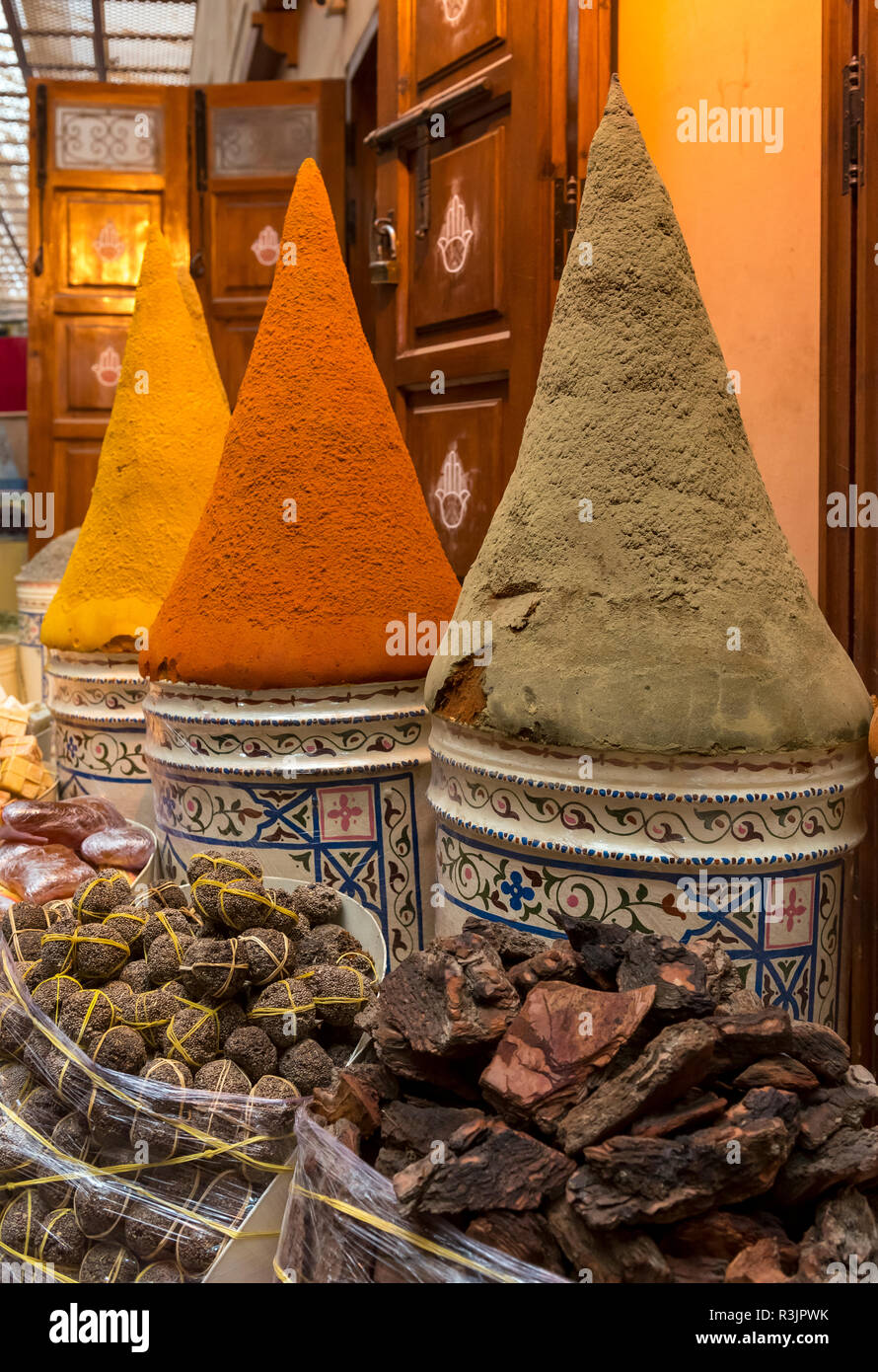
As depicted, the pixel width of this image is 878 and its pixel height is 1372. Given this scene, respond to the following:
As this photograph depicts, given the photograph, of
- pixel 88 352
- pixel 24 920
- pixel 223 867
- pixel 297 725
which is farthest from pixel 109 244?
pixel 223 867

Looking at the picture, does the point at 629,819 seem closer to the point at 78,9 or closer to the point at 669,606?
the point at 669,606

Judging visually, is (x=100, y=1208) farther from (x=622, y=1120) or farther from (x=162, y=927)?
(x=622, y=1120)

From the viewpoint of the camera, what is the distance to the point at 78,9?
6906mm

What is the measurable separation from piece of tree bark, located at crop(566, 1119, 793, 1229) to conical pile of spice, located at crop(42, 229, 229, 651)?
166cm

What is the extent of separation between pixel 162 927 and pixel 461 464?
1.44 metres

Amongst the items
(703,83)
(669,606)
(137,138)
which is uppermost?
(137,138)

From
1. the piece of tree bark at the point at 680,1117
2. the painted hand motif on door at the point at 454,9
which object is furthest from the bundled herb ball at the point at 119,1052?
the painted hand motif on door at the point at 454,9

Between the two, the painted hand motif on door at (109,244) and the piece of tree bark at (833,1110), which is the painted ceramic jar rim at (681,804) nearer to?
the piece of tree bark at (833,1110)

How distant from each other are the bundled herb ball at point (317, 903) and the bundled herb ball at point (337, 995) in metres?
0.16

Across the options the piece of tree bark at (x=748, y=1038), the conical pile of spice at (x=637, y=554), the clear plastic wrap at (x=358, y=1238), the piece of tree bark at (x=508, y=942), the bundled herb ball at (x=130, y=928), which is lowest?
the clear plastic wrap at (x=358, y=1238)

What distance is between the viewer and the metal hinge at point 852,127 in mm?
1625

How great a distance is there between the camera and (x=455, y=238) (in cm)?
256
